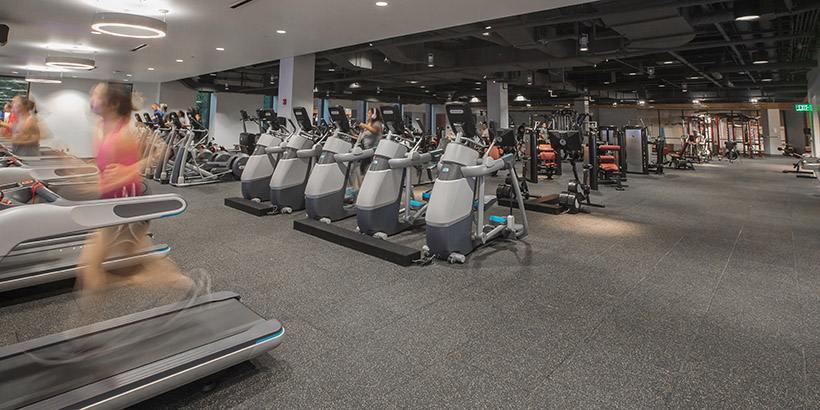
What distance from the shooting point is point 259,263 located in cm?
350

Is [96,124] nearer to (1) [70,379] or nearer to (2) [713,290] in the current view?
(1) [70,379]

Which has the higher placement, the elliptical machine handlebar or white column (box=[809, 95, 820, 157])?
white column (box=[809, 95, 820, 157])

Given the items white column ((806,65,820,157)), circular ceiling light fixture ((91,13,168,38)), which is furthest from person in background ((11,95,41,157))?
white column ((806,65,820,157))

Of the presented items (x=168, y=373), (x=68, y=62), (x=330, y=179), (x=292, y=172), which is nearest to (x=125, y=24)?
(x=292, y=172)

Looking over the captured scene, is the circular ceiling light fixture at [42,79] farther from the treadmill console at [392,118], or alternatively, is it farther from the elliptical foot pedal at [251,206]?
the treadmill console at [392,118]

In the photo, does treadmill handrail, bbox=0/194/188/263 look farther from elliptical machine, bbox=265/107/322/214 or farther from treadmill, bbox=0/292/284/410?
elliptical machine, bbox=265/107/322/214

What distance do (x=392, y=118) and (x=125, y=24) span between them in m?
3.90

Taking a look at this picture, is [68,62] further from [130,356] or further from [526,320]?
[526,320]

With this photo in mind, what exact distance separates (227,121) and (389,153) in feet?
50.4

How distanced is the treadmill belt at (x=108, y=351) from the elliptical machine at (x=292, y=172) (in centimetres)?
355

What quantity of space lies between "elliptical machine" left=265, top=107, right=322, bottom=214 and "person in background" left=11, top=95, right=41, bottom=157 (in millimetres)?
2670

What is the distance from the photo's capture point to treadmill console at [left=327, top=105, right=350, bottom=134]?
17.7ft

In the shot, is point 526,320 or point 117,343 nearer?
point 117,343

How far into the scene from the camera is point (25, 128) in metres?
4.57
